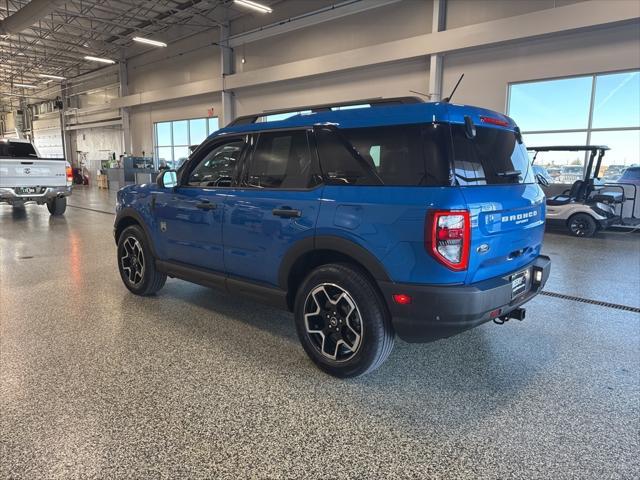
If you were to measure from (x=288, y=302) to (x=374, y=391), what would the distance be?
2.79 ft

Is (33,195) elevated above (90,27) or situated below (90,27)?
below

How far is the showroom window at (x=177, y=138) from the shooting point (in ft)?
64.8

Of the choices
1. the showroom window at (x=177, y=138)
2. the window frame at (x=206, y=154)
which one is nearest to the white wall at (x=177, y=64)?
the showroom window at (x=177, y=138)

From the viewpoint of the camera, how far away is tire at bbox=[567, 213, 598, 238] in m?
8.48

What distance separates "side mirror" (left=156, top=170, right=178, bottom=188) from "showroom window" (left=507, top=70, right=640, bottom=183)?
31.5 feet

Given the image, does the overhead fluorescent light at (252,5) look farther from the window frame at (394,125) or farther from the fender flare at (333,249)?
the fender flare at (333,249)

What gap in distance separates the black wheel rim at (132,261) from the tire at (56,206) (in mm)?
8018

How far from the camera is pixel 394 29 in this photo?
39.0ft

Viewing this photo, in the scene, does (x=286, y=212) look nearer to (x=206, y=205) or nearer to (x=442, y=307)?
(x=206, y=205)

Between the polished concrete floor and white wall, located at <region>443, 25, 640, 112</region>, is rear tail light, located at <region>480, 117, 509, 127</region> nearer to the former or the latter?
the polished concrete floor

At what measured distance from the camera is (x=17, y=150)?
33.9 ft

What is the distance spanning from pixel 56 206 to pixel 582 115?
1360cm

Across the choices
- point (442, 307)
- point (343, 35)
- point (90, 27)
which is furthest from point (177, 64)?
point (442, 307)

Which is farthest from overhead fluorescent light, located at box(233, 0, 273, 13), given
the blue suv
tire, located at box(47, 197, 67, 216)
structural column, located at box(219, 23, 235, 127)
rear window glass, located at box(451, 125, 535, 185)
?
rear window glass, located at box(451, 125, 535, 185)
